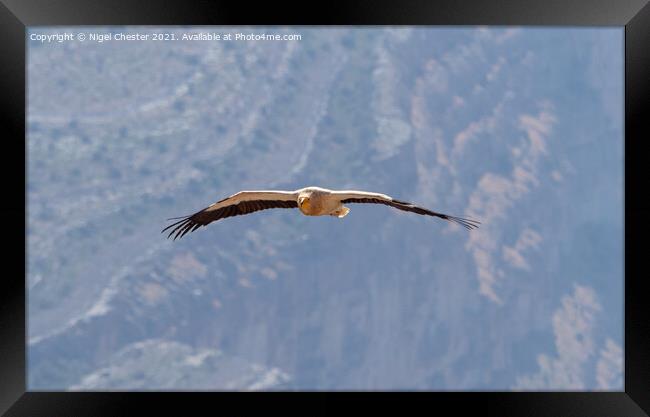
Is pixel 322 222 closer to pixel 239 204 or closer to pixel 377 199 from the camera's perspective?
pixel 239 204

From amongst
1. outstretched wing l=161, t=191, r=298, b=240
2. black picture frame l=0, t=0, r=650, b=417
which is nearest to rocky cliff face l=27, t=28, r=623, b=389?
outstretched wing l=161, t=191, r=298, b=240

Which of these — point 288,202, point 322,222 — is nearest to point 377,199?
point 288,202

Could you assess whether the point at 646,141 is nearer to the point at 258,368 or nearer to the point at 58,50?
the point at 258,368

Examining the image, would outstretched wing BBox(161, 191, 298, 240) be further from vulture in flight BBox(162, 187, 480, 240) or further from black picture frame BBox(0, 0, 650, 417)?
black picture frame BBox(0, 0, 650, 417)

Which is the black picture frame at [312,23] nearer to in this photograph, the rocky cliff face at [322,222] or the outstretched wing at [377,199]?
the outstretched wing at [377,199]

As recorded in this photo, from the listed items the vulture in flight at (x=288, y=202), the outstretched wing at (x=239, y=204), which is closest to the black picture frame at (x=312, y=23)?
the vulture in flight at (x=288, y=202)

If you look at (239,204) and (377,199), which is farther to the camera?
(239,204)
